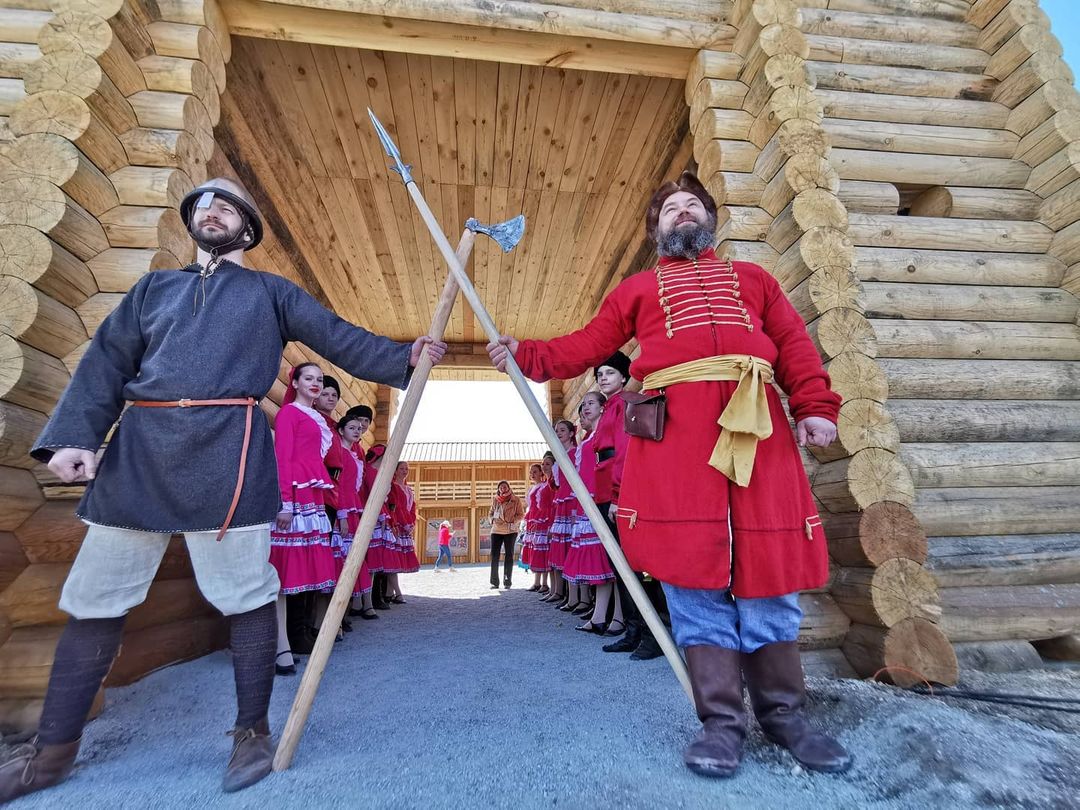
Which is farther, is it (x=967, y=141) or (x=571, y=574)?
(x=571, y=574)

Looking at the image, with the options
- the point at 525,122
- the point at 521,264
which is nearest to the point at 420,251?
the point at 521,264

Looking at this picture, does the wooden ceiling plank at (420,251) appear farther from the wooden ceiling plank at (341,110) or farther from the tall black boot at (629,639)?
the tall black boot at (629,639)

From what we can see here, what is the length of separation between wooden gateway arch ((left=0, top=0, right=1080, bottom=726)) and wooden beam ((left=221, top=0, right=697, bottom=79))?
0.01 meters

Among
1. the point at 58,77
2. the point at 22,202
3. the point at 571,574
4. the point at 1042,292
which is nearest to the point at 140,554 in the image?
the point at 22,202

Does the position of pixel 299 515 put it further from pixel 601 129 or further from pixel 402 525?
pixel 601 129

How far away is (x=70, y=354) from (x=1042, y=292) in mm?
5210

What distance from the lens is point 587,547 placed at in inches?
175

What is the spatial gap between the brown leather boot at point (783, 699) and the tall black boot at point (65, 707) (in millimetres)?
2193

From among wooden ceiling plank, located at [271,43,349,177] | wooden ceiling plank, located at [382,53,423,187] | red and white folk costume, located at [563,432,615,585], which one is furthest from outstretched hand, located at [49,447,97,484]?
wooden ceiling plank, located at [382,53,423,187]

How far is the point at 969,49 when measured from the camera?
3.73m

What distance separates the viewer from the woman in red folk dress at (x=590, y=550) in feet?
14.0

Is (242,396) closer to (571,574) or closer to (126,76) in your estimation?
(126,76)

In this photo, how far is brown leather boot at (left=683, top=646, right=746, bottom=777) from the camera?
166 centimetres

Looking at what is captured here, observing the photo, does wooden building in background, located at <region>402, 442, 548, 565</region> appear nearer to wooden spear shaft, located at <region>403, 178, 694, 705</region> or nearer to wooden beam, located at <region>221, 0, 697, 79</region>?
wooden beam, located at <region>221, 0, 697, 79</region>
